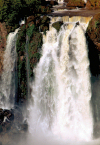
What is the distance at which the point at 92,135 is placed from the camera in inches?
867

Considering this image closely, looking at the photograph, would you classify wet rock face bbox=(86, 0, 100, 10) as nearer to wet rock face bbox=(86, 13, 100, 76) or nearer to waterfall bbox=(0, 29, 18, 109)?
wet rock face bbox=(86, 13, 100, 76)

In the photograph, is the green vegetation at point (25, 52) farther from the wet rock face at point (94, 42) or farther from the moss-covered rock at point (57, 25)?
the wet rock face at point (94, 42)

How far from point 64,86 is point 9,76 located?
574 centimetres

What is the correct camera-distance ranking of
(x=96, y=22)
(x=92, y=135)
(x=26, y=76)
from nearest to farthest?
(x=96, y=22) < (x=92, y=135) < (x=26, y=76)

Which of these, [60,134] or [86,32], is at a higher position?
[86,32]

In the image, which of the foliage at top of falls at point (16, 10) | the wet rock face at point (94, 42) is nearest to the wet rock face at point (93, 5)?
the foliage at top of falls at point (16, 10)

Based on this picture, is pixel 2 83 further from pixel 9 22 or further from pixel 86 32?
pixel 86 32

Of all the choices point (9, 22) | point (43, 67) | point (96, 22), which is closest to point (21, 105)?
point (43, 67)

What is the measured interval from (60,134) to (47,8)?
12741 millimetres

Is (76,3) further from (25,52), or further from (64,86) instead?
(64,86)

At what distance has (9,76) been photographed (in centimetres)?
2428

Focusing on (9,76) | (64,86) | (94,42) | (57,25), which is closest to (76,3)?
(57,25)

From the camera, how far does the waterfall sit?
23.5 meters

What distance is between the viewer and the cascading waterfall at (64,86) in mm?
20953
